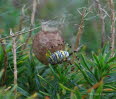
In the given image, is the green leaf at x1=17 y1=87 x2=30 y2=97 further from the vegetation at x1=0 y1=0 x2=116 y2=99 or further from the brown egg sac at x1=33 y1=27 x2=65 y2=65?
the brown egg sac at x1=33 y1=27 x2=65 y2=65

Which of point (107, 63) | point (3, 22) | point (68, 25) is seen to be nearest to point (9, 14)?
point (3, 22)

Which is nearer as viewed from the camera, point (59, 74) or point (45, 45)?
point (59, 74)

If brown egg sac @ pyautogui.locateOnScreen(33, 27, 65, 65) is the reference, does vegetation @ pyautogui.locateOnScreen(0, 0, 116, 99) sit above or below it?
below

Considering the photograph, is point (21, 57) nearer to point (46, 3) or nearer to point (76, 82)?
point (76, 82)

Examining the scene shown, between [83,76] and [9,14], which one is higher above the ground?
[9,14]

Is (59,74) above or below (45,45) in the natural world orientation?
below

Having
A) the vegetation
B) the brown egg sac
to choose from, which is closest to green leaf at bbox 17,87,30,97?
the vegetation

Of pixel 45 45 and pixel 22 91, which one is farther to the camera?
pixel 45 45

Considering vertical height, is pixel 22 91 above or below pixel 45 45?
below
